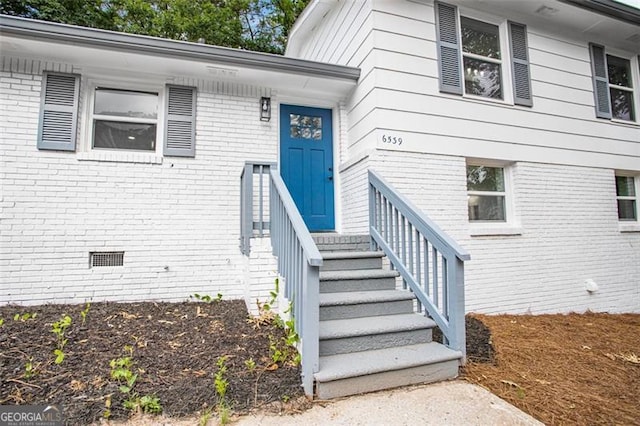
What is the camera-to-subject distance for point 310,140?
16.1 ft

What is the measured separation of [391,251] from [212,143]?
282cm

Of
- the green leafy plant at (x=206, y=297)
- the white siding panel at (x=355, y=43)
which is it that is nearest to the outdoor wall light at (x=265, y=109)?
the white siding panel at (x=355, y=43)

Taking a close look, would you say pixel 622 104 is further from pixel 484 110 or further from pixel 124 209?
pixel 124 209

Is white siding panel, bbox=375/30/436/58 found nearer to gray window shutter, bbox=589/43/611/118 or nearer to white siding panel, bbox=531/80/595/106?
white siding panel, bbox=531/80/595/106

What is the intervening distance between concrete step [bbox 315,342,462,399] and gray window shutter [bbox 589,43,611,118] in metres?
5.39

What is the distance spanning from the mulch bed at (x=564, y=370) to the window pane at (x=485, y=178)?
1835mm

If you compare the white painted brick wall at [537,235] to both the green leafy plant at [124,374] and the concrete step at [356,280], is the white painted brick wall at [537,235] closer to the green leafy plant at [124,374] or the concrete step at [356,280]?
the concrete step at [356,280]

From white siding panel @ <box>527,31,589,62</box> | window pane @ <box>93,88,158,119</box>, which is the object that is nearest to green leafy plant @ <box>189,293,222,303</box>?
window pane @ <box>93,88,158,119</box>

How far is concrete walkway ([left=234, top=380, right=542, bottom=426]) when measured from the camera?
191cm

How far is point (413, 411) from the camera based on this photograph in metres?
2.01

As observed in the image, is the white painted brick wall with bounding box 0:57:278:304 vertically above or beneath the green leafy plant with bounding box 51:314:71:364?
above

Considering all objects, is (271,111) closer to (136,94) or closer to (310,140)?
(310,140)

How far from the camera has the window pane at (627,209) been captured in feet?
18.3

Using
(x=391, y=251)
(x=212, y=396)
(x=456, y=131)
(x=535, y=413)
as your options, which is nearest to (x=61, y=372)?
(x=212, y=396)
